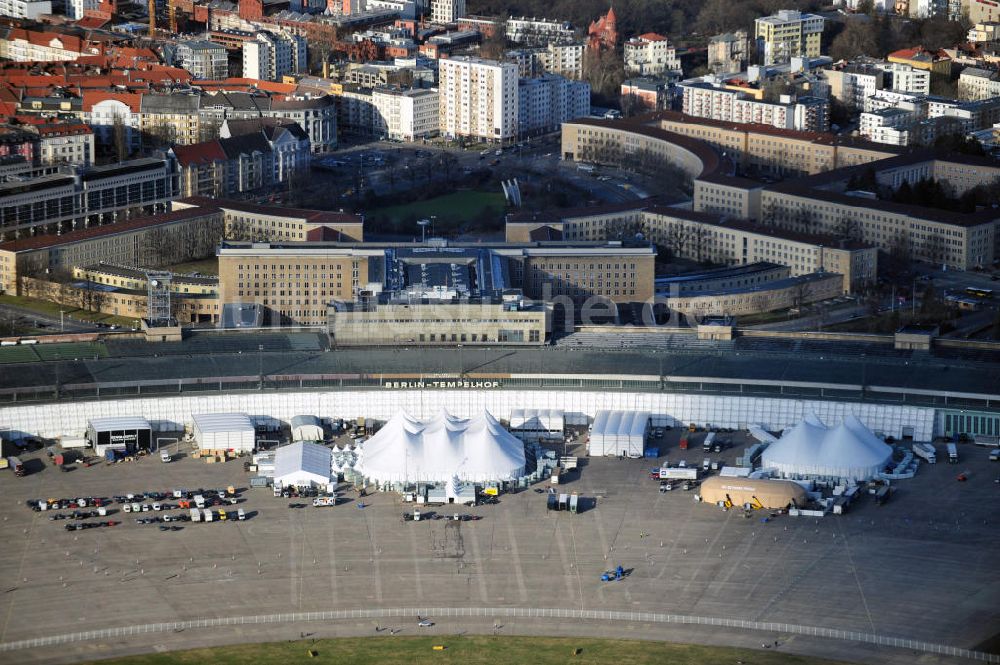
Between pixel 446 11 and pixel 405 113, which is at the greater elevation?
pixel 446 11

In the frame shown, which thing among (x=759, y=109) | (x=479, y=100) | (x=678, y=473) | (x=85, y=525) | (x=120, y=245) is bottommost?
(x=85, y=525)

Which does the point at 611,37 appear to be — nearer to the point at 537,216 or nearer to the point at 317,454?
the point at 537,216

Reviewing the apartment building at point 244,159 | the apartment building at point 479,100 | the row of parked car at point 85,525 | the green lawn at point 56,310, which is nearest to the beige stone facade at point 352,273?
the green lawn at point 56,310

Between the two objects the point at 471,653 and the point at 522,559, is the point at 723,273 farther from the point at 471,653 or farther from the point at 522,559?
the point at 471,653

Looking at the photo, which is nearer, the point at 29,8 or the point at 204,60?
the point at 204,60

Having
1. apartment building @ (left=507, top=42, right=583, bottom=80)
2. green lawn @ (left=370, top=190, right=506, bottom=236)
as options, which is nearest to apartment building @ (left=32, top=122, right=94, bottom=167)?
green lawn @ (left=370, top=190, right=506, bottom=236)

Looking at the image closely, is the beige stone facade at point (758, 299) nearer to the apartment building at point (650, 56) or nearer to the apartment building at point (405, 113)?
A: the apartment building at point (405, 113)

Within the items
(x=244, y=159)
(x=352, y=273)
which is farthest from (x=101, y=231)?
(x=244, y=159)
